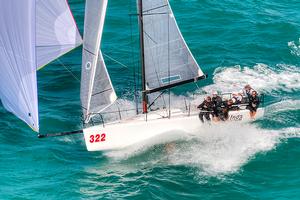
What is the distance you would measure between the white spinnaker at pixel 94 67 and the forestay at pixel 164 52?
7.49ft

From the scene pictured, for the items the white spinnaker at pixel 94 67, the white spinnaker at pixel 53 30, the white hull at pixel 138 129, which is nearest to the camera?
the white spinnaker at pixel 53 30

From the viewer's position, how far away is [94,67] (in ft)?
86.8

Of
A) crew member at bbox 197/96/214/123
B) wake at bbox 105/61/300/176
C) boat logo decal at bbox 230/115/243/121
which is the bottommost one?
wake at bbox 105/61/300/176

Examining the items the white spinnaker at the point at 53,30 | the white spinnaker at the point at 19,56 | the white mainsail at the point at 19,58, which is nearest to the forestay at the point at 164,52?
the white spinnaker at the point at 53,30

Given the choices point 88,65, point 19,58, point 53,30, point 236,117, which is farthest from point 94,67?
point 236,117

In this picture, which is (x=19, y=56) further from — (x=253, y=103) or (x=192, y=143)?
(x=253, y=103)

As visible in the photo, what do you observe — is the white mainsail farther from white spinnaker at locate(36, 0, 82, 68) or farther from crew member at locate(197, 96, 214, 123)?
crew member at locate(197, 96, 214, 123)

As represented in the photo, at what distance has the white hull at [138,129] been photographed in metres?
27.7

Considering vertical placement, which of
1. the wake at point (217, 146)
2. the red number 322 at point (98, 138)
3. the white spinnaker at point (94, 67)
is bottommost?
the wake at point (217, 146)

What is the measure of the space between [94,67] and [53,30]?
8.27ft

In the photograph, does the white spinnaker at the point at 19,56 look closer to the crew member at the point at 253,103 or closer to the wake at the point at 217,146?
the wake at the point at 217,146

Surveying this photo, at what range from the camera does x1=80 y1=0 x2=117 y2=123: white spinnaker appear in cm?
2566

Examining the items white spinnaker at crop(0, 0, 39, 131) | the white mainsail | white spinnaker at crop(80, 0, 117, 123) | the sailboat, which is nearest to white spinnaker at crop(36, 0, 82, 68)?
the sailboat

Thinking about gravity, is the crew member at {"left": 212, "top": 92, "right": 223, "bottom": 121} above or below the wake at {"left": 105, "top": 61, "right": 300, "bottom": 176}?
above
